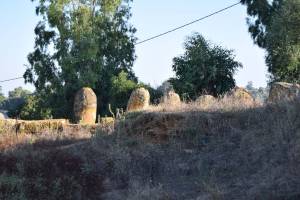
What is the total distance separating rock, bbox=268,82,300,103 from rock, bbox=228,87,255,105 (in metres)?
0.54

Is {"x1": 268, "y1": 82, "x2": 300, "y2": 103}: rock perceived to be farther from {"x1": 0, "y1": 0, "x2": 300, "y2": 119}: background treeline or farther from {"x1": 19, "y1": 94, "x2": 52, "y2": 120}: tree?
{"x1": 19, "y1": 94, "x2": 52, "y2": 120}: tree

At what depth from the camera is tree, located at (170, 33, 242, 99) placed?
2639 centimetres

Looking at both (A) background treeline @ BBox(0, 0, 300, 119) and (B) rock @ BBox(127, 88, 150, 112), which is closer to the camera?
(B) rock @ BBox(127, 88, 150, 112)

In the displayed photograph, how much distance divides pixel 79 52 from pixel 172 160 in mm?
25137

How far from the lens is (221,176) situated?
965 centimetres

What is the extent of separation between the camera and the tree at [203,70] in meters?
26.4

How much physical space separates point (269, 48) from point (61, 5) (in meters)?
13.8

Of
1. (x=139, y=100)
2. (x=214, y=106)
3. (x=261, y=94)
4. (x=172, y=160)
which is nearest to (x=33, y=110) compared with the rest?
(x=139, y=100)

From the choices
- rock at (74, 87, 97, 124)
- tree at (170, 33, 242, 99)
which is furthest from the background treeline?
rock at (74, 87, 97, 124)

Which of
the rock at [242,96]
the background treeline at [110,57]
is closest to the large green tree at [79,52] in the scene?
the background treeline at [110,57]

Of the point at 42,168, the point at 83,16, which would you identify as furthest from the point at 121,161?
the point at 83,16

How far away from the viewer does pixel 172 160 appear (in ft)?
35.9

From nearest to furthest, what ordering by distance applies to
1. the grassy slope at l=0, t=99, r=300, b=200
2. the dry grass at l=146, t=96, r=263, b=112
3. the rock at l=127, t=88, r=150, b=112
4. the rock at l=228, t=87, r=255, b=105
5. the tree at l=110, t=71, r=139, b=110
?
the grassy slope at l=0, t=99, r=300, b=200
the dry grass at l=146, t=96, r=263, b=112
the rock at l=228, t=87, r=255, b=105
the rock at l=127, t=88, r=150, b=112
the tree at l=110, t=71, r=139, b=110

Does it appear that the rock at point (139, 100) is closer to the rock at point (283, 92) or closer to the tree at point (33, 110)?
the rock at point (283, 92)
